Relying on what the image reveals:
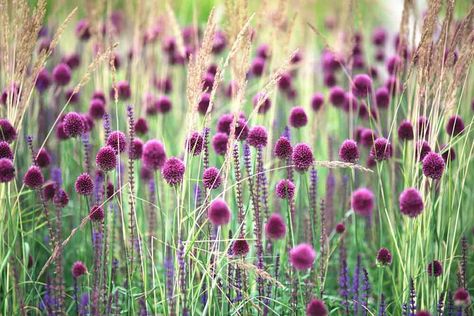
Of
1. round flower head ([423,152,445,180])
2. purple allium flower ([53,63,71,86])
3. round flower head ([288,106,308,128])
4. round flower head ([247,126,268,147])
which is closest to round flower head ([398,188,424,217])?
round flower head ([423,152,445,180])

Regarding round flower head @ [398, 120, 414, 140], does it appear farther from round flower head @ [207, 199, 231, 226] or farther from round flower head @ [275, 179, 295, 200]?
round flower head @ [207, 199, 231, 226]

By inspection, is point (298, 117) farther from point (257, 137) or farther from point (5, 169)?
point (5, 169)

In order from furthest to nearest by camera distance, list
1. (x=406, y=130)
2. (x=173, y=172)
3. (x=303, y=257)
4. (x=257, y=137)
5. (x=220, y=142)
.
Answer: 1. (x=406, y=130)
2. (x=220, y=142)
3. (x=257, y=137)
4. (x=173, y=172)
5. (x=303, y=257)

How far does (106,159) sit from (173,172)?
271 mm

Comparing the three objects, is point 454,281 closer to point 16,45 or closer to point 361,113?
point 361,113

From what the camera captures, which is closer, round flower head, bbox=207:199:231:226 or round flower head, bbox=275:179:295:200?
round flower head, bbox=207:199:231:226

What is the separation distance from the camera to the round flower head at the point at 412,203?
7.38 feet

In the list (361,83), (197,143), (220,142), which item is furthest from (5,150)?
(361,83)

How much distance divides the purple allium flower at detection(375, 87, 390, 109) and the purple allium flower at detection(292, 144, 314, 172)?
147 centimetres

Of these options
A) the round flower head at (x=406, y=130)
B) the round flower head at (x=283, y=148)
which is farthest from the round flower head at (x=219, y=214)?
the round flower head at (x=406, y=130)

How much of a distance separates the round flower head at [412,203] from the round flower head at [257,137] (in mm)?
657

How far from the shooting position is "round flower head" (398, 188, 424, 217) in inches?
88.6

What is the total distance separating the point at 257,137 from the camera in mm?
2725

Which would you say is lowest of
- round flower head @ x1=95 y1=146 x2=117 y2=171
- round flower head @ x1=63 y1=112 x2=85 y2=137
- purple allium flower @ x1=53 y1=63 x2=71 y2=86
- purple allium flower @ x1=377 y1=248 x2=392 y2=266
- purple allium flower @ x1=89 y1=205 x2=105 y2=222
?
purple allium flower @ x1=377 y1=248 x2=392 y2=266
